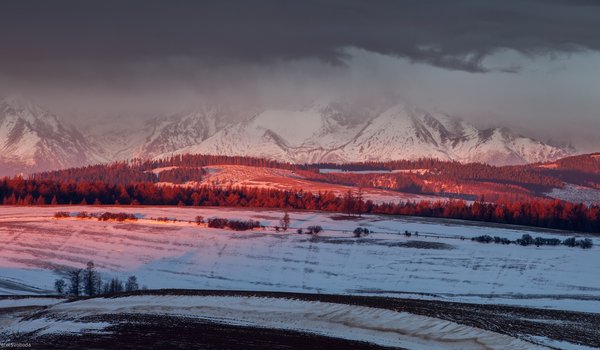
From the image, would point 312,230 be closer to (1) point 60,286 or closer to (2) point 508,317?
(1) point 60,286

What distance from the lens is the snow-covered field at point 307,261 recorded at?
454 feet

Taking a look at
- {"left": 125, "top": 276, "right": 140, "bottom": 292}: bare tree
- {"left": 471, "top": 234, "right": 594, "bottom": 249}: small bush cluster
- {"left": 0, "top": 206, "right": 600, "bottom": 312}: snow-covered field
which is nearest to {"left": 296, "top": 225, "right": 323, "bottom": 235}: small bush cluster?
{"left": 0, "top": 206, "right": 600, "bottom": 312}: snow-covered field

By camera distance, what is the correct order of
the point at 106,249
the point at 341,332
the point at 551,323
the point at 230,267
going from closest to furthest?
the point at 341,332 < the point at 551,323 < the point at 230,267 < the point at 106,249

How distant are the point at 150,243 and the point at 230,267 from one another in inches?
975

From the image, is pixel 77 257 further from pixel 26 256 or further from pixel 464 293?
pixel 464 293

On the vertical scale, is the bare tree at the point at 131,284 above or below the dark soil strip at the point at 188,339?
below

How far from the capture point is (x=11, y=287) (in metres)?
128

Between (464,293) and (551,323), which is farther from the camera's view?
(464,293)

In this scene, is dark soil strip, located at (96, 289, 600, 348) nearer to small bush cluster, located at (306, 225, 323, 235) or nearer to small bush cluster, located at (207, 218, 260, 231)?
small bush cluster, located at (306, 225, 323, 235)

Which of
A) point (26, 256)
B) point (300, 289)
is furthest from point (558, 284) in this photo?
point (26, 256)

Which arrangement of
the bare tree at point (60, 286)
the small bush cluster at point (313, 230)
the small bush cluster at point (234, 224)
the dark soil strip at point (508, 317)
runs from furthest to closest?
1. the small bush cluster at point (234, 224)
2. the small bush cluster at point (313, 230)
3. the bare tree at point (60, 286)
4. the dark soil strip at point (508, 317)

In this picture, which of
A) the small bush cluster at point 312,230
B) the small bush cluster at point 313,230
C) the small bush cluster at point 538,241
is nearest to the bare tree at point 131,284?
the small bush cluster at point 312,230

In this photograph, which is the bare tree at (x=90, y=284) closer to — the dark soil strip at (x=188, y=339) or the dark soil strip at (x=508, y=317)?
the dark soil strip at (x=508, y=317)

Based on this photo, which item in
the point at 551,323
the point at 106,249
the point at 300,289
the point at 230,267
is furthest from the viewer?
the point at 106,249
